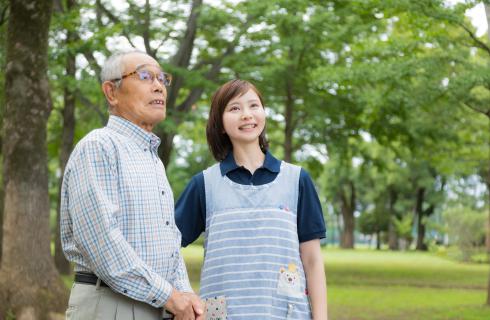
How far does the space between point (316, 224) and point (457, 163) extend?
22.7 metres

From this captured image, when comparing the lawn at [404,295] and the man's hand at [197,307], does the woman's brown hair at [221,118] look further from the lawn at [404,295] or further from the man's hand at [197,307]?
the lawn at [404,295]

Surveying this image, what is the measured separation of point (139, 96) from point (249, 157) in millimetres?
597

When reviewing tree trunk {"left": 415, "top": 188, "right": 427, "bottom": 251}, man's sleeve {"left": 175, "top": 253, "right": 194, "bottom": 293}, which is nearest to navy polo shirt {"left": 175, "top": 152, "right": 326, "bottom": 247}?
man's sleeve {"left": 175, "top": 253, "right": 194, "bottom": 293}

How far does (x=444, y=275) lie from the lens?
77.9ft

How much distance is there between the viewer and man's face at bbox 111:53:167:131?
3074 millimetres

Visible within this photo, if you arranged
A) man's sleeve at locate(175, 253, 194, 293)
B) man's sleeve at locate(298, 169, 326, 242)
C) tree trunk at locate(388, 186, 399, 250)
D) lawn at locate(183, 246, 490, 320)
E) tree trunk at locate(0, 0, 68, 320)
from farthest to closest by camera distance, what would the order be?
1. tree trunk at locate(388, 186, 399, 250)
2. lawn at locate(183, 246, 490, 320)
3. tree trunk at locate(0, 0, 68, 320)
4. man's sleeve at locate(298, 169, 326, 242)
5. man's sleeve at locate(175, 253, 194, 293)

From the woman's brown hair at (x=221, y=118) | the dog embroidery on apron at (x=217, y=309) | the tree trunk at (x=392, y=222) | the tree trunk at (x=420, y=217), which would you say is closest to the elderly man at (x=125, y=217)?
the dog embroidery on apron at (x=217, y=309)

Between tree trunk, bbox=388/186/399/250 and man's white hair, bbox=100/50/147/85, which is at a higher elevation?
man's white hair, bbox=100/50/147/85

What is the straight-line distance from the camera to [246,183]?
3332 mm

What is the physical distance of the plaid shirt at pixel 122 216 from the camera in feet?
8.96

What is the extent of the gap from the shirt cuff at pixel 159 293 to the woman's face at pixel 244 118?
32.3 inches

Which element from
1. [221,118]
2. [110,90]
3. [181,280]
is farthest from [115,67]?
[181,280]

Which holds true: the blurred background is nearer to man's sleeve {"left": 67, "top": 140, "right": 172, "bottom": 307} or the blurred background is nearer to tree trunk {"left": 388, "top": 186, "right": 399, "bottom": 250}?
man's sleeve {"left": 67, "top": 140, "right": 172, "bottom": 307}

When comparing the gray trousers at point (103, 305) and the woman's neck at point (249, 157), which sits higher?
the woman's neck at point (249, 157)
